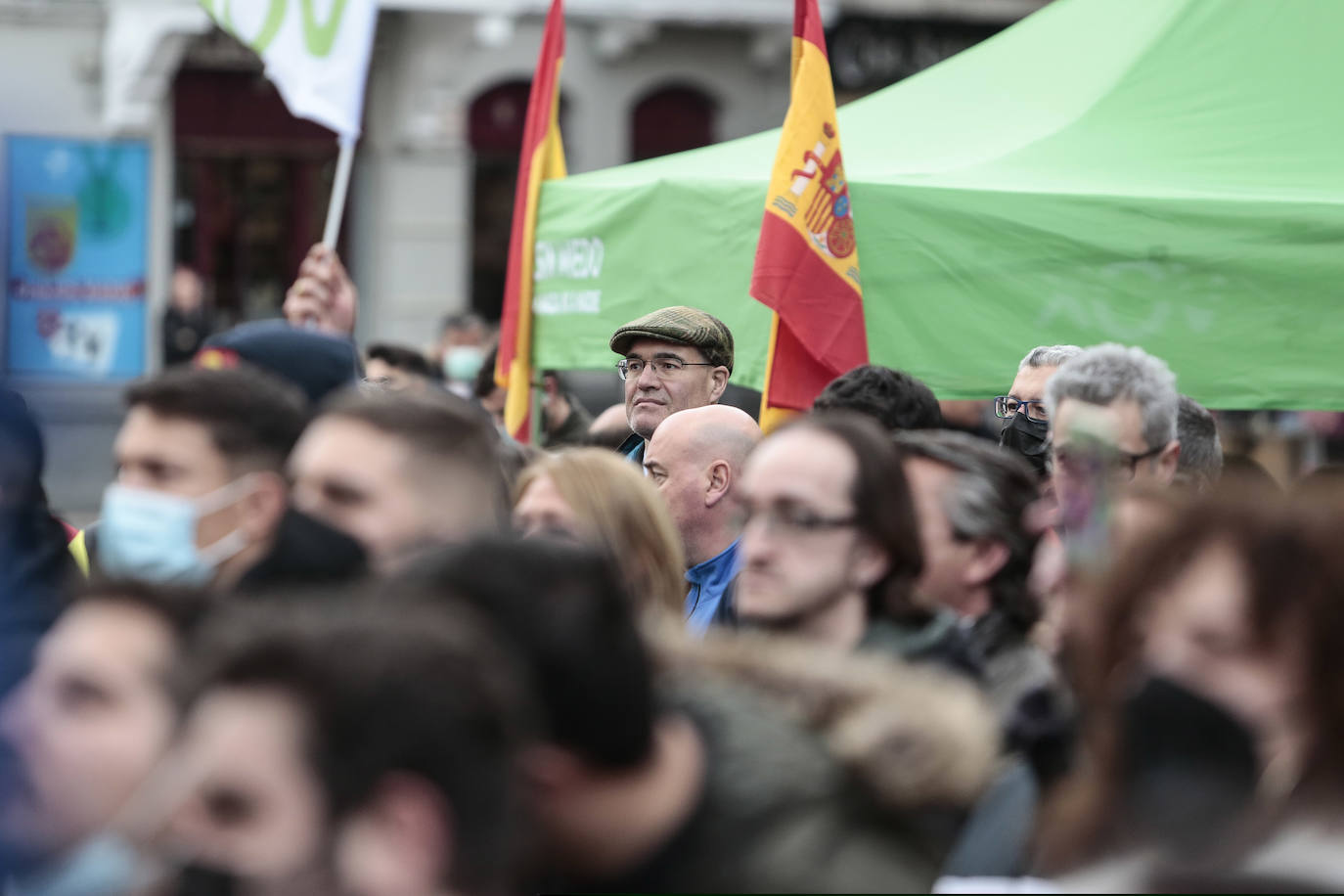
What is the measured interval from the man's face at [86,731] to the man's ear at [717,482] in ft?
8.15

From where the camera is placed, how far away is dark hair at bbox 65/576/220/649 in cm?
194

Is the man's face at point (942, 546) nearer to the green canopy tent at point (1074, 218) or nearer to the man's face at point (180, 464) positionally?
the man's face at point (180, 464)

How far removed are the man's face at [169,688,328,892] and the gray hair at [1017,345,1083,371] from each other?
3584 mm

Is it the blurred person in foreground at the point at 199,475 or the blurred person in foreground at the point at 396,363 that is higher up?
the blurred person in foreground at the point at 199,475

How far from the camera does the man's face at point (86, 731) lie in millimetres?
1833

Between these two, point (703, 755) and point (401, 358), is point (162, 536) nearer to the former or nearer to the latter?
point (703, 755)

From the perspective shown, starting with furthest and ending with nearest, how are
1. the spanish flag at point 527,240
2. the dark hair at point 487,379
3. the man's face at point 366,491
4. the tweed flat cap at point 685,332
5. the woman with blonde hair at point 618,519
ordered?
the dark hair at point 487,379
the spanish flag at point 527,240
the tweed flat cap at point 685,332
the woman with blonde hair at point 618,519
the man's face at point 366,491

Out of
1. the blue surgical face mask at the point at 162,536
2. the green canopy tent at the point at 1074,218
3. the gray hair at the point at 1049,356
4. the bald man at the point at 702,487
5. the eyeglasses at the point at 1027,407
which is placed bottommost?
the bald man at the point at 702,487

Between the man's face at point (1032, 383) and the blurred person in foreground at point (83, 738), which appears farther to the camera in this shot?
the man's face at point (1032, 383)

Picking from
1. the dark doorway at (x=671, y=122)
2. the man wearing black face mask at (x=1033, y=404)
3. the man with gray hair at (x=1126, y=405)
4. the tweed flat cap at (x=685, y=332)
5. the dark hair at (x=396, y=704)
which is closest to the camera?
the dark hair at (x=396, y=704)

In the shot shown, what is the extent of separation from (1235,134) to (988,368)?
1.15 meters

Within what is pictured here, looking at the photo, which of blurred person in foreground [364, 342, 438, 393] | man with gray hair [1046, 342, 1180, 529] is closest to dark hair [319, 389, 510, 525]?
man with gray hair [1046, 342, 1180, 529]

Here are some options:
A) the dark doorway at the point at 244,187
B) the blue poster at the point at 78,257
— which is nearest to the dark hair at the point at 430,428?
the blue poster at the point at 78,257

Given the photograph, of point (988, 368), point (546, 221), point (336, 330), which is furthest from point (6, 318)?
point (988, 368)
